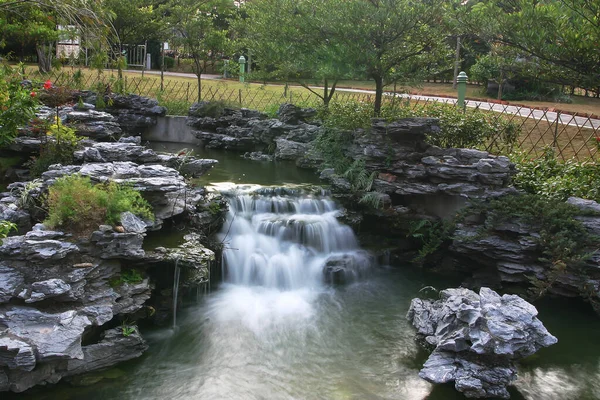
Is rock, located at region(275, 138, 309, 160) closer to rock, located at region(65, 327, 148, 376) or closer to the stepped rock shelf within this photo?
the stepped rock shelf

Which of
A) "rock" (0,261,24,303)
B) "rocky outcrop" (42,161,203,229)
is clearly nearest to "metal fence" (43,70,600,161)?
"rocky outcrop" (42,161,203,229)

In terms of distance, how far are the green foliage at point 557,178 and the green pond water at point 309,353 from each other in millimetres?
2571

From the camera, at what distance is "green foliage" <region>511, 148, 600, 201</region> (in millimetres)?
11594

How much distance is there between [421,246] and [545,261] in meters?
2.88

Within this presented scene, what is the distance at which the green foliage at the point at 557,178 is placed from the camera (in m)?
11.6

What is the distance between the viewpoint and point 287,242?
11.7m

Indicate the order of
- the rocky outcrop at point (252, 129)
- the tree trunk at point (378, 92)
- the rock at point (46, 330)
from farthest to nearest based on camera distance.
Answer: the rocky outcrop at point (252, 129) → the tree trunk at point (378, 92) → the rock at point (46, 330)

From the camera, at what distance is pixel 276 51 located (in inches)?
708

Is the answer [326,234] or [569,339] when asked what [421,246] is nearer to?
[326,234]

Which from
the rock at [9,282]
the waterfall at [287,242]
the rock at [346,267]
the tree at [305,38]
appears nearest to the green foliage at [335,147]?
the tree at [305,38]

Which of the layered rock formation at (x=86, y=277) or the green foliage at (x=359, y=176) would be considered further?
the green foliage at (x=359, y=176)

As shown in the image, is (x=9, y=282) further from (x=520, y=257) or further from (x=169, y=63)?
(x=169, y=63)

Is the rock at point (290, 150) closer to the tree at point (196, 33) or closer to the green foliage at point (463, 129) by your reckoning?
the green foliage at point (463, 129)

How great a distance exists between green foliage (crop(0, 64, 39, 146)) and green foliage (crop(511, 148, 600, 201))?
11.1 m
